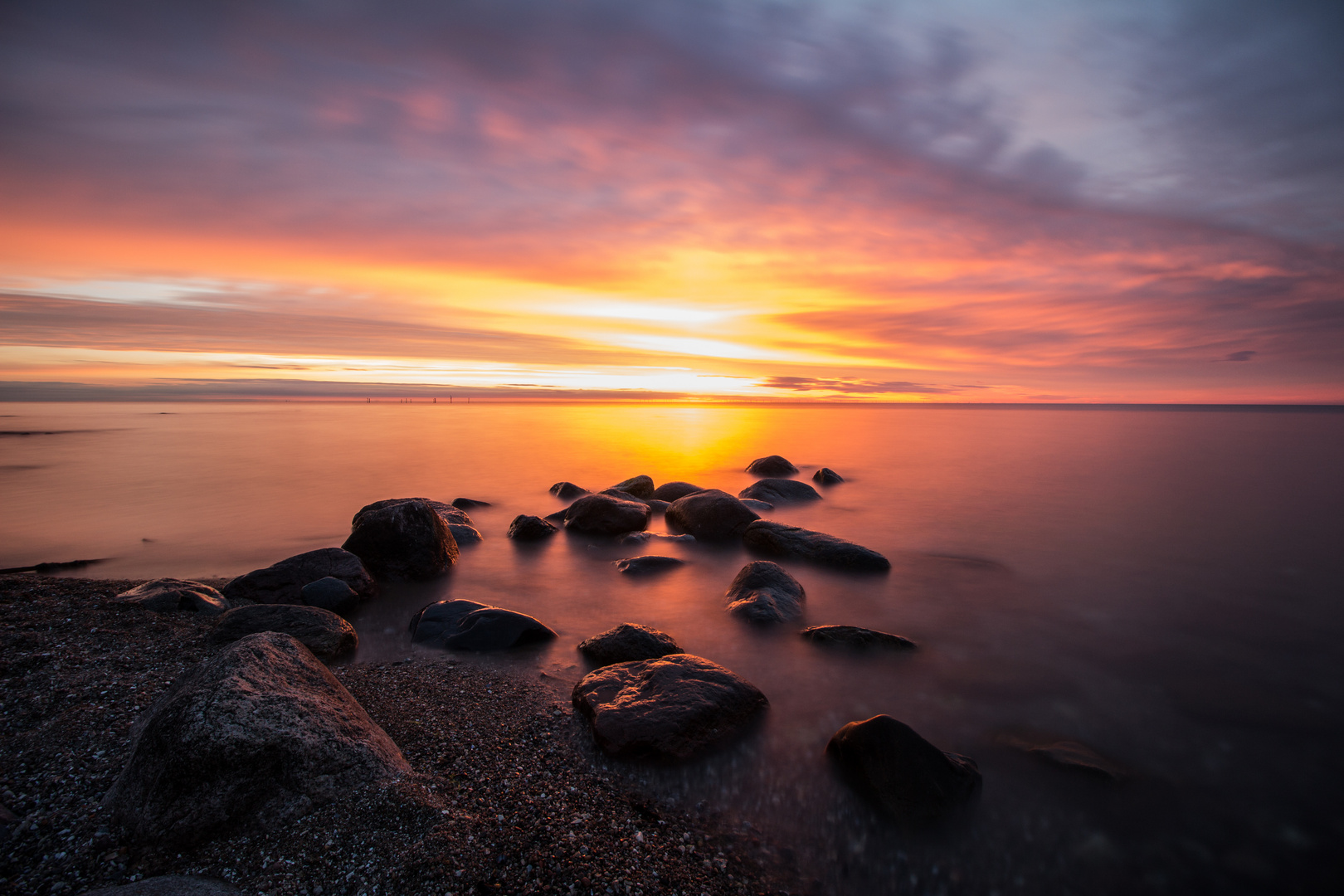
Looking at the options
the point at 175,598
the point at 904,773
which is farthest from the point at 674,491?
the point at 904,773

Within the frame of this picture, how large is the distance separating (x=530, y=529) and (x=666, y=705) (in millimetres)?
6770

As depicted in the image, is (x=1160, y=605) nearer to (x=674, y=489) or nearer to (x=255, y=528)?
(x=674, y=489)

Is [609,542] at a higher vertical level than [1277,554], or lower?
lower

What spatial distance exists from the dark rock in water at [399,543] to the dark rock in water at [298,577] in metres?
0.45

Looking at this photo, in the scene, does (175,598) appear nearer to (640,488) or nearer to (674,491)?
(640,488)

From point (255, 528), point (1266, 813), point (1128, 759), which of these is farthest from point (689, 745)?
point (255, 528)

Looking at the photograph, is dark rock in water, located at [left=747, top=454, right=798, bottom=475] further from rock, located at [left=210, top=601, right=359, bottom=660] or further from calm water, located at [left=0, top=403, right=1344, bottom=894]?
rock, located at [left=210, top=601, right=359, bottom=660]

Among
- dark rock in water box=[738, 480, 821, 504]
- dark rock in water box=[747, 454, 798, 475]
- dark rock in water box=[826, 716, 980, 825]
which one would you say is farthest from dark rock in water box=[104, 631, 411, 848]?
dark rock in water box=[747, 454, 798, 475]

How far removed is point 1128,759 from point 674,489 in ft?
34.5

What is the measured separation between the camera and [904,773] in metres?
3.73

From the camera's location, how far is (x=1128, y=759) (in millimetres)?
4336

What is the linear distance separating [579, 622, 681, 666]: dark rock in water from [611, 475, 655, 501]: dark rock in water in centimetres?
823

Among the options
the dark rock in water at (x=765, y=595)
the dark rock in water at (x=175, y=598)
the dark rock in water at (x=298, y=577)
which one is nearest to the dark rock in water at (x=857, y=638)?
the dark rock in water at (x=765, y=595)

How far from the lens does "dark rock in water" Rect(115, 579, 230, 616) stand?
586cm
